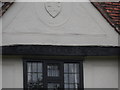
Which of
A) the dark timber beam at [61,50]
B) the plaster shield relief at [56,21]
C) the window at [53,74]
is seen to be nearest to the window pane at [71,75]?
the window at [53,74]

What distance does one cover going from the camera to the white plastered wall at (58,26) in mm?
10469

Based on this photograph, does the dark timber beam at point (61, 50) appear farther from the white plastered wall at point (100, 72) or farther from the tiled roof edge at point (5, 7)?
the tiled roof edge at point (5, 7)

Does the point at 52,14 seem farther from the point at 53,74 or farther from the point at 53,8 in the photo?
the point at 53,74

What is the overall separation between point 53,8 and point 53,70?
150 centimetres

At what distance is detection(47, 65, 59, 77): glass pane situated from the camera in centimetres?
1050

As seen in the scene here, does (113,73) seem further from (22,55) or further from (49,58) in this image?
(22,55)

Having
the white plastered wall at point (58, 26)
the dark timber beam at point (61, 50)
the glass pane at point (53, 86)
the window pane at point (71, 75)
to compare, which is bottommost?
the glass pane at point (53, 86)

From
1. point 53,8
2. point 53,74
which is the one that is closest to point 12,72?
point 53,74

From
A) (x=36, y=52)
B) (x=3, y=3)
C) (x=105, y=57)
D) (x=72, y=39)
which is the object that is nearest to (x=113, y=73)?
(x=105, y=57)

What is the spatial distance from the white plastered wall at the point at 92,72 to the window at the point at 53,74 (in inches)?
5.9

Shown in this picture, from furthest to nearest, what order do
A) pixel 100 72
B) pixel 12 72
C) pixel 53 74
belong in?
pixel 100 72
pixel 53 74
pixel 12 72

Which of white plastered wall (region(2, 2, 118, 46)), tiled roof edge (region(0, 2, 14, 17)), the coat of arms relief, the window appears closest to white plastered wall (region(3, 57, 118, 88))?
the window

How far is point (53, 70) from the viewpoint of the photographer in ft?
34.6

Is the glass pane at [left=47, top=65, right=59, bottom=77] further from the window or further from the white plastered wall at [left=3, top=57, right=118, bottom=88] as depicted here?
the white plastered wall at [left=3, top=57, right=118, bottom=88]
